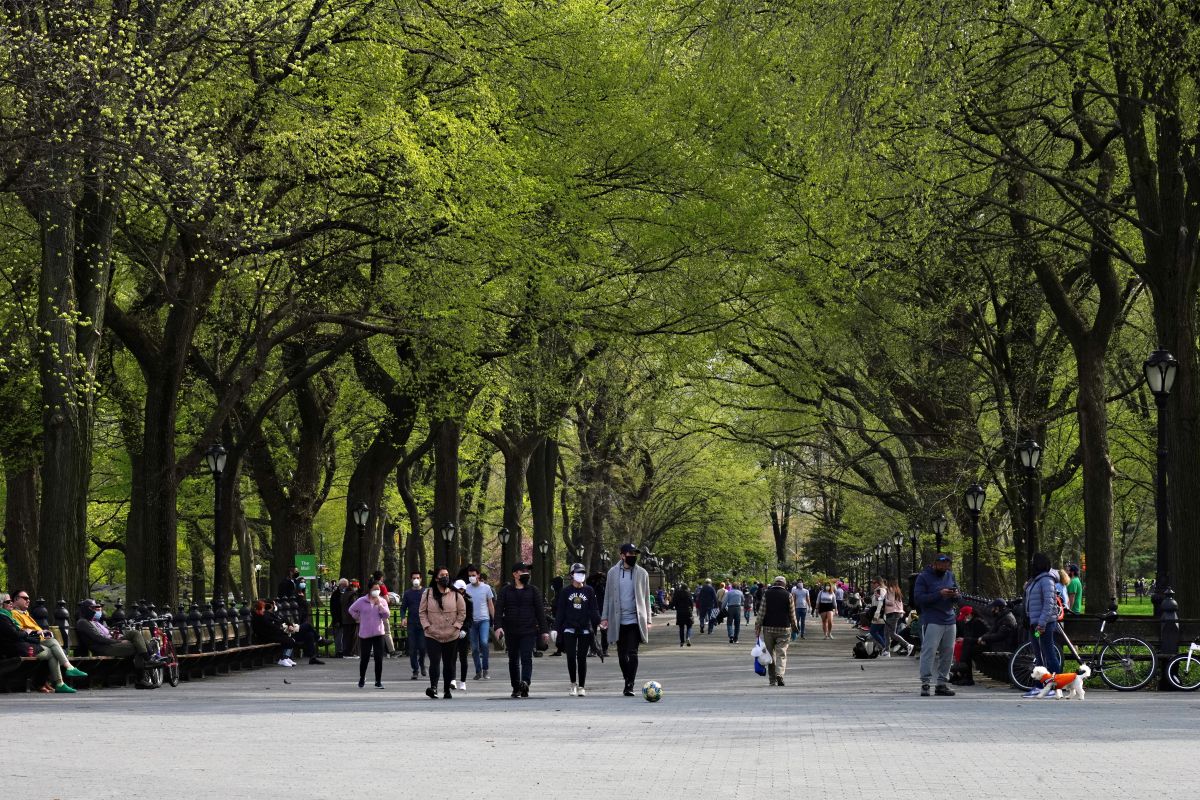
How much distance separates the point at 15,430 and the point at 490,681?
40.0 feet

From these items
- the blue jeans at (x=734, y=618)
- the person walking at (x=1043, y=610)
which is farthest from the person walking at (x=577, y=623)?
the blue jeans at (x=734, y=618)

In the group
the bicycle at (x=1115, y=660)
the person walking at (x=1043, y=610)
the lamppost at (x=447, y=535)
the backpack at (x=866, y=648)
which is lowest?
the backpack at (x=866, y=648)

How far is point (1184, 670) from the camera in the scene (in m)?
19.9

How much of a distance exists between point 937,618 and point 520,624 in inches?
203

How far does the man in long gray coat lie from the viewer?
64.8 feet

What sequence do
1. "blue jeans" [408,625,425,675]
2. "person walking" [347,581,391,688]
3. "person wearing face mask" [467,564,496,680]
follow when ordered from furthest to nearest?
"blue jeans" [408,625,425,675] < "person wearing face mask" [467,564,496,680] < "person walking" [347,581,391,688]

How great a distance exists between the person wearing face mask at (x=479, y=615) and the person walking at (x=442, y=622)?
14.2ft

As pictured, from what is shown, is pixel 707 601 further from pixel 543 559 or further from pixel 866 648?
pixel 866 648

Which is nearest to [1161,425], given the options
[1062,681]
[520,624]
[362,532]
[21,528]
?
[1062,681]

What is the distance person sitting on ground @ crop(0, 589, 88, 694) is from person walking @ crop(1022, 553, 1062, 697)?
12.4m

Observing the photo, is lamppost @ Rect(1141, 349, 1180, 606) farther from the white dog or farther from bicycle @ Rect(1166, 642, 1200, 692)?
the white dog

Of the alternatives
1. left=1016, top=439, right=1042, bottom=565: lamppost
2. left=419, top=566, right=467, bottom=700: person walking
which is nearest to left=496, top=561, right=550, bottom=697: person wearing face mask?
left=419, top=566, right=467, bottom=700: person walking

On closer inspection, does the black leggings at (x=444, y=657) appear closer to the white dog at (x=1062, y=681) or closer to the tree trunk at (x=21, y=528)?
the white dog at (x=1062, y=681)

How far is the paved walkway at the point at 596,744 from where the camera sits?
9977mm
